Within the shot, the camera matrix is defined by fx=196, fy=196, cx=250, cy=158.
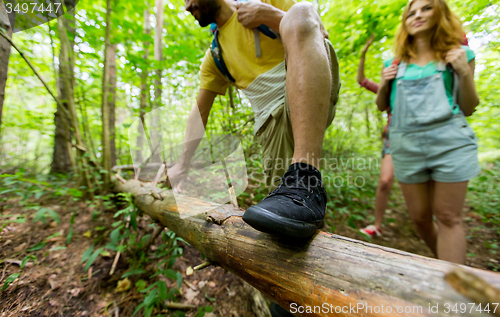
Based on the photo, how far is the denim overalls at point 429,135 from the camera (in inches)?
55.2

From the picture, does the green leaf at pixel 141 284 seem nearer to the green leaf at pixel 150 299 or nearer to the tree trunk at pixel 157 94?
the green leaf at pixel 150 299

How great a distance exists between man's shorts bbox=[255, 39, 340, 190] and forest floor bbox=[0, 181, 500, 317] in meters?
1.04

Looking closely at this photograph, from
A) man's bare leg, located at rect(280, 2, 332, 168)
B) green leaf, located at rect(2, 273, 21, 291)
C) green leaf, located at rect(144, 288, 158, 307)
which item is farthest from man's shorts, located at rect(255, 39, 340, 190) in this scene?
green leaf, located at rect(2, 273, 21, 291)

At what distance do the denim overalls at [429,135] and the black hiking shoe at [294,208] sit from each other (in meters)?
1.23

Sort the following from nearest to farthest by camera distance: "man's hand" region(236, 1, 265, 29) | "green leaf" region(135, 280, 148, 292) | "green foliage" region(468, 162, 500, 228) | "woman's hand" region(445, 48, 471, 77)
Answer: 1. "man's hand" region(236, 1, 265, 29)
2. "woman's hand" region(445, 48, 471, 77)
3. "green leaf" region(135, 280, 148, 292)
4. "green foliage" region(468, 162, 500, 228)

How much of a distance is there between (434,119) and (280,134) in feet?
3.94

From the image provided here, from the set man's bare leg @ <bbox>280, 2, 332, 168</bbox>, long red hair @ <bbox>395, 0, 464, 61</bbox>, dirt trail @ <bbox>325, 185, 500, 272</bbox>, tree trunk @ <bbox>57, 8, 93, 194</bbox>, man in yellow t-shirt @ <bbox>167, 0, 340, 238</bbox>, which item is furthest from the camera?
tree trunk @ <bbox>57, 8, 93, 194</bbox>

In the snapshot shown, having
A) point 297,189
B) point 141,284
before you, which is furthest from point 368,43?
point 141,284

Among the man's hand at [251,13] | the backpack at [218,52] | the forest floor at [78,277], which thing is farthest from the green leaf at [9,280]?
the man's hand at [251,13]

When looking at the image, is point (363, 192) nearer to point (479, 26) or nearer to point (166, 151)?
point (479, 26)

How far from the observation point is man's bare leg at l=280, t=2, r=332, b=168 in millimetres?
939

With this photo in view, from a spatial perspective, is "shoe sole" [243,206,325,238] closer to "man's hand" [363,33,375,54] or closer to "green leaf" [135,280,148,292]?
"green leaf" [135,280,148,292]

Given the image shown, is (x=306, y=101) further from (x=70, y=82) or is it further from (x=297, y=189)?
(x=70, y=82)

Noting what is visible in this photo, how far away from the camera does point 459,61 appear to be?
1428 mm
